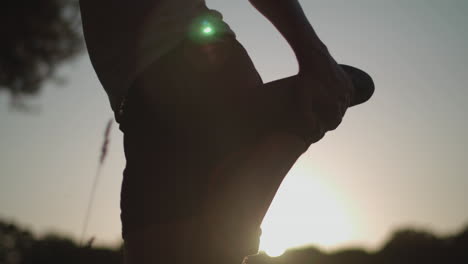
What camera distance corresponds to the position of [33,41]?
26.9 ft

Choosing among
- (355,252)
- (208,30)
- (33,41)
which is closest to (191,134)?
(208,30)

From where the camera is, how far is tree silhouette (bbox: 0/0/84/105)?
738cm

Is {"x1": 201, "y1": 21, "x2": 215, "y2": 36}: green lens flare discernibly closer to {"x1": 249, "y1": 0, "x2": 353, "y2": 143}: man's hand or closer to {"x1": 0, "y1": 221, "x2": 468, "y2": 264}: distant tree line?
{"x1": 249, "y1": 0, "x2": 353, "y2": 143}: man's hand

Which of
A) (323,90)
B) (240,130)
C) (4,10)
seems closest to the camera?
(323,90)

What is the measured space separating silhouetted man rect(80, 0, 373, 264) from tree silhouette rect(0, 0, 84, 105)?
6.16m

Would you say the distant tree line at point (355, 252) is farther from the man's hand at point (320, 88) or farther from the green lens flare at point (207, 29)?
the man's hand at point (320, 88)

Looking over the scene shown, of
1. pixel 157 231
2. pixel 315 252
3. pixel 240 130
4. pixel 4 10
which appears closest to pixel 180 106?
pixel 240 130

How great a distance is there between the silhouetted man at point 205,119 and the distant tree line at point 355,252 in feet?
14.9

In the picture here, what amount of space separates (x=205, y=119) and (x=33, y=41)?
743cm

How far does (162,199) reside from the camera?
1605 mm

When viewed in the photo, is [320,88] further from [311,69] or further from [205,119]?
[205,119]

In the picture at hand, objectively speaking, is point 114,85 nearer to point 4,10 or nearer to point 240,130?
point 240,130

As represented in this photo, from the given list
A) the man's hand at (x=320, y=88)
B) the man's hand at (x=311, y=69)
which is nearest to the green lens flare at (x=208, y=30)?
the man's hand at (x=311, y=69)

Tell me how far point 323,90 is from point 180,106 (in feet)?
1.52
